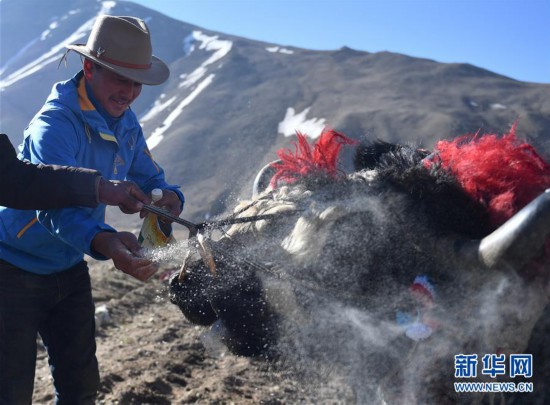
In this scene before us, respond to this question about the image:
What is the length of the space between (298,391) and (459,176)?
259cm

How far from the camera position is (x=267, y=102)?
108 feet

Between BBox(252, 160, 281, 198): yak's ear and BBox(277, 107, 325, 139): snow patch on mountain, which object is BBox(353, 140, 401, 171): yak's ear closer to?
BBox(252, 160, 281, 198): yak's ear

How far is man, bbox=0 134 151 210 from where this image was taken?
2312 millimetres

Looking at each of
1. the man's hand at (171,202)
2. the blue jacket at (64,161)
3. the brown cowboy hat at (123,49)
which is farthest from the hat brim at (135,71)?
the man's hand at (171,202)

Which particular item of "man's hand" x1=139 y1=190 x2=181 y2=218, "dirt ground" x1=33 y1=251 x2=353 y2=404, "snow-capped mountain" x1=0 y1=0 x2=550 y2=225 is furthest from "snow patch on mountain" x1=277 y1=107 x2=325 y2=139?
"man's hand" x1=139 y1=190 x2=181 y2=218

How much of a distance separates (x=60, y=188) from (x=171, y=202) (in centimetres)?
77

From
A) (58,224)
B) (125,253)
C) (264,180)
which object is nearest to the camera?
(125,253)

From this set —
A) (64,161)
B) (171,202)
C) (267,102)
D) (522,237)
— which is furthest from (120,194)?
(267,102)

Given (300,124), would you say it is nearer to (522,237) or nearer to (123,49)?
(123,49)

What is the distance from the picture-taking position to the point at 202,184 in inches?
1014

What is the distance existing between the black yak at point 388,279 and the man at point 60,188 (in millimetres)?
398

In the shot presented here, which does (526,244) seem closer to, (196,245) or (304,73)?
(196,245)

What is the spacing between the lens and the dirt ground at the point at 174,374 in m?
4.36

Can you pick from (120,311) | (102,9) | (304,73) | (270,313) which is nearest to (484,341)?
(270,313)
